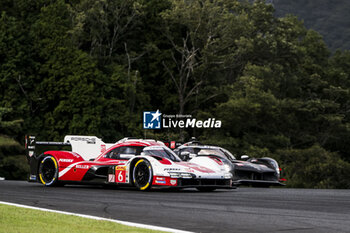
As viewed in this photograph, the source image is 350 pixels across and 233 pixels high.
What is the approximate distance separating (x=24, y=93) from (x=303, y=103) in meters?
23.2

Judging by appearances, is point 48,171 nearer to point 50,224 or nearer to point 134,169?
point 134,169

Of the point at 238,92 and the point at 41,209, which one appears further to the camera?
the point at 238,92

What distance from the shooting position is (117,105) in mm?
46375

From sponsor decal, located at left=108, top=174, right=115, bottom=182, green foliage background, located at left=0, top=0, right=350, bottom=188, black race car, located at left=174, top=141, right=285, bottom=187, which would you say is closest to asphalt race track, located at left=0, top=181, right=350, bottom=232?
sponsor decal, located at left=108, top=174, right=115, bottom=182

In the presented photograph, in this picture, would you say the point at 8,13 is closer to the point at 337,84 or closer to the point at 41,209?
the point at 337,84

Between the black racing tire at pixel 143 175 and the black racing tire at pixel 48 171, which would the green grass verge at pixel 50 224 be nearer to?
the black racing tire at pixel 143 175

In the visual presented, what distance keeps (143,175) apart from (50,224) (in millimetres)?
8190

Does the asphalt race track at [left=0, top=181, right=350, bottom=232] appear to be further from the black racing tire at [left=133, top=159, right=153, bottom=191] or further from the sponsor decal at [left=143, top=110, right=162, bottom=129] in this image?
the sponsor decal at [left=143, top=110, right=162, bottom=129]

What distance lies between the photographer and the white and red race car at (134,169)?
53.1 feet

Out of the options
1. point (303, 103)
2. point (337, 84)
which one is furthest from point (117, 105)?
point (337, 84)

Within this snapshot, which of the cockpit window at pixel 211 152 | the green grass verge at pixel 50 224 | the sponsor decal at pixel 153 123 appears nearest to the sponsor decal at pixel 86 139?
the cockpit window at pixel 211 152

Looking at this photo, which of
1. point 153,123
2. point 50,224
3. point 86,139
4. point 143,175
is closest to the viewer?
point 50,224

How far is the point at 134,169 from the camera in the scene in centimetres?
1662

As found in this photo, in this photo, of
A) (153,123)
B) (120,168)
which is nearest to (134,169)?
(120,168)
